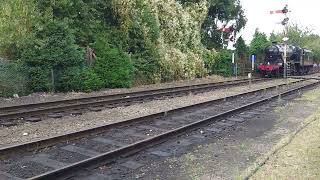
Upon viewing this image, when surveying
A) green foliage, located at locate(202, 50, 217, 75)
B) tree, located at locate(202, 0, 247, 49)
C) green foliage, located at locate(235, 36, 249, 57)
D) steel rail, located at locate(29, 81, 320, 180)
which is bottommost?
steel rail, located at locate(29, 81, 320, 180)

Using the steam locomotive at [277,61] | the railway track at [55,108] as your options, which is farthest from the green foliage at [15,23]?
the steam locomotive at [277,61]

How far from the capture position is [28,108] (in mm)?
14180

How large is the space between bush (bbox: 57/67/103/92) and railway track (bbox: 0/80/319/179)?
8952 millimetres

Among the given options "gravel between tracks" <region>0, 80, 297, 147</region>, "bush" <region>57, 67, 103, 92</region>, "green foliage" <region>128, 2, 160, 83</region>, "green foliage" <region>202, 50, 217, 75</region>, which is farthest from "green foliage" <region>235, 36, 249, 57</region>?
"gravel between tracks" <region>0, 80, 297, 147</region>

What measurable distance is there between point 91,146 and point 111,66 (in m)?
15.7

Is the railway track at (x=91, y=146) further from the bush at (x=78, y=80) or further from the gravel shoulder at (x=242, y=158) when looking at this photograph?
the bush at (x=78, y=80)

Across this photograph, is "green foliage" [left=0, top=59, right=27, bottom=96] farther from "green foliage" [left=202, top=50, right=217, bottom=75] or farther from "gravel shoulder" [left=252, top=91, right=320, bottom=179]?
"green foliage" [left=202, top=50, right=217, bottom=75]

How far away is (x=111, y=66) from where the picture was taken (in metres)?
24.2

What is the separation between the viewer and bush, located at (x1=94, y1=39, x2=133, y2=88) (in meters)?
23.8

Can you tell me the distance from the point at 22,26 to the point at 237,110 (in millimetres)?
11257

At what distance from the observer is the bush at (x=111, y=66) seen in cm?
2375

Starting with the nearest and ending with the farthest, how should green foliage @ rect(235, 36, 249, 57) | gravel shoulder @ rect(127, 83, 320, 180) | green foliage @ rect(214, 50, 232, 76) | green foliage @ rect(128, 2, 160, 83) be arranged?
gravel shoulder @ rect(127, 83, 320, 180) → green foliage @ rect(128, 2, 160, 83) → green foliage @ rect(214, 50, 232, 76) → green foliage @ rect(235, 36, 249, 57)

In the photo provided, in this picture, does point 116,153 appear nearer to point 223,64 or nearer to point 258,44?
point 223,64

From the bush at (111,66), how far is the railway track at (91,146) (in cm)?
1105
